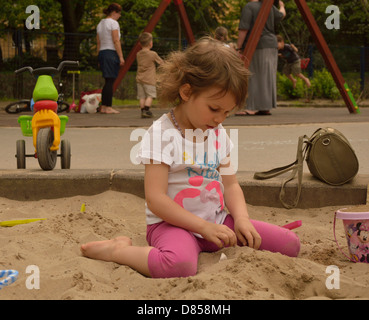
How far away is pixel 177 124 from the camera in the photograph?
3209 millimetres

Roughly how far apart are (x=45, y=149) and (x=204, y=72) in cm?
214

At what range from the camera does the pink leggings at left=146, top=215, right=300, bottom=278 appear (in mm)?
2891

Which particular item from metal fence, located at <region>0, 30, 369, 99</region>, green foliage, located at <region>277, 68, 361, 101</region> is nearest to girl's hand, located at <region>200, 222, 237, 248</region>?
metal fence, located at <region>0, 30, 369, 99</region>

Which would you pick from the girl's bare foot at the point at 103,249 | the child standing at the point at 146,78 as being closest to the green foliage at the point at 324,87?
the child standing at the point at 146,78

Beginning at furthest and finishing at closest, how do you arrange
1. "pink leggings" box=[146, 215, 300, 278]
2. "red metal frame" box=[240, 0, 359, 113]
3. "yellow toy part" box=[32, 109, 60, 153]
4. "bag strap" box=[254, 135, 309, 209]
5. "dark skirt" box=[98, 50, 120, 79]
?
"dark skirt" box=[98, 50, 120, 79], "red metal frame" box=[240, 0, 359, 113], "yellow toy part" box=[32, 109, 60, 153], "bag strap" box=[254, 135, 309, 209], "pink leggings" box=[146, 215, 300, 278]

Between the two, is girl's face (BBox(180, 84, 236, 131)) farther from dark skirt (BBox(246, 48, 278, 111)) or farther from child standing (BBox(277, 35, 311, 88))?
child standing (BBox(277, 35, 311, 88))

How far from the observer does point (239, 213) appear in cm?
327

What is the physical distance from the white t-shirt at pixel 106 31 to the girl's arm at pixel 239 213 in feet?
31.9

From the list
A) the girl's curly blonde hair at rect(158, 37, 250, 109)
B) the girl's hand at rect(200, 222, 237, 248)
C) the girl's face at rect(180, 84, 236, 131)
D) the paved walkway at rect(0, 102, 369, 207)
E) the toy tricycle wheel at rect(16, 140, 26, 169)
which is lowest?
the paved walkway at rect(0, 102, 369, 207)

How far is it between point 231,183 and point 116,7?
9865mm

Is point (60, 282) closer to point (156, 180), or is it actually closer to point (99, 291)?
point (99, 291)

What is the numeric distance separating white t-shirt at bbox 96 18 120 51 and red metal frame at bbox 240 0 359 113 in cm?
262

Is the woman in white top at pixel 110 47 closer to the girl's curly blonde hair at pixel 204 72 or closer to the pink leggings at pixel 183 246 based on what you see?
the girl's curly blonde hair at pixel 204 72

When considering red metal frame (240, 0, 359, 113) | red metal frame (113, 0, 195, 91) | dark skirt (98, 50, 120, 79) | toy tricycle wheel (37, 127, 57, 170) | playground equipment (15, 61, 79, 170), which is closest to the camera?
toy tricycle wheel (37, 127, 57, 170)
